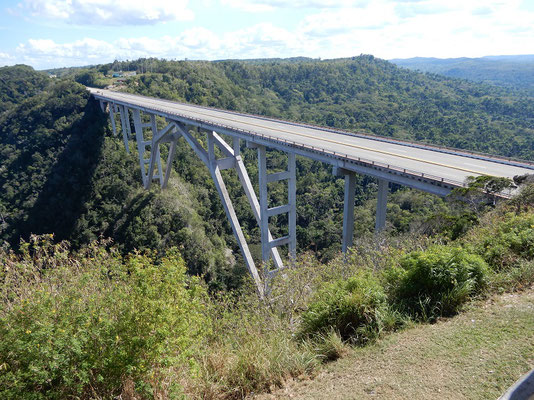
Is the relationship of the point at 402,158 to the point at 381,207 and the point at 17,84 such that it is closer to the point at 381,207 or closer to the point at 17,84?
the point at 381,207

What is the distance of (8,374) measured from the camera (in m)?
4.34

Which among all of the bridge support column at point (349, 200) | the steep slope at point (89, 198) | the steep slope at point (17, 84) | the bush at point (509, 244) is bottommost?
the steep slope at point (89, 198)

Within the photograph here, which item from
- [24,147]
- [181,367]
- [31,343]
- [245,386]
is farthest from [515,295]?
[24,147]

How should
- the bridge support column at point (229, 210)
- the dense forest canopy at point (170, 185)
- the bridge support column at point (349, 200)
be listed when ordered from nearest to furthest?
the bridge support column at point (349, 200), the bridge support column at point (229, 210), the dense forest canopy at point (170, 185)

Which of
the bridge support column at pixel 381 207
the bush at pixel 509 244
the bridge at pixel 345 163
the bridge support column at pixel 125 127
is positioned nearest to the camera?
the bush at pixel 509 244

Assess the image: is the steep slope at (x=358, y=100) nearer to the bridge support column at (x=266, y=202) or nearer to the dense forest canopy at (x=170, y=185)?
the dense forest canopy at (x=170, y=185)

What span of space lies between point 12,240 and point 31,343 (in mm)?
43054

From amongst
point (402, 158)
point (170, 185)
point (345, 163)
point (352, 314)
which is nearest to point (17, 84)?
point (170, 185)

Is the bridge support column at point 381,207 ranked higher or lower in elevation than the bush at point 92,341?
lower

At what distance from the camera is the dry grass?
500cm

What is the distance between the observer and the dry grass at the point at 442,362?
500 cm

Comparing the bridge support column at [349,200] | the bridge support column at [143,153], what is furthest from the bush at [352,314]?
the bridge support column at [143,153]

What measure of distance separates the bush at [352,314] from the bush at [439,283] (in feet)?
1.97

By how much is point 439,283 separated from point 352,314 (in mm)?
1841
